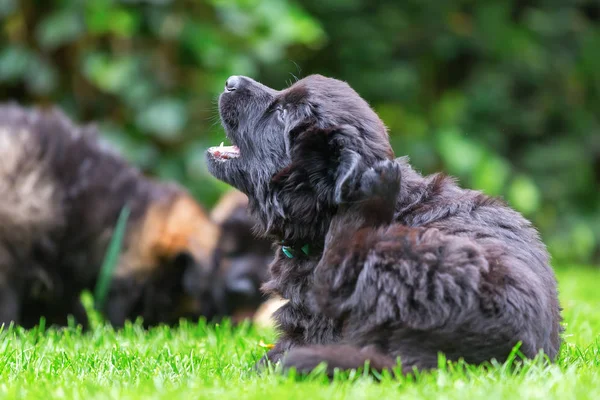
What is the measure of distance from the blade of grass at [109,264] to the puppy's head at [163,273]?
0.20 feet

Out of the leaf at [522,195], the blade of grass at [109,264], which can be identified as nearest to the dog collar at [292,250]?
A: the blade of grass at [109,264]

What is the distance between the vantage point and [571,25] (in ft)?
27.4

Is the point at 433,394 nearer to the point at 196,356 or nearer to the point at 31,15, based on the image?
the point at 196,356

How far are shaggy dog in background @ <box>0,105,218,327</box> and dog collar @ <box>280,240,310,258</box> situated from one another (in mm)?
2155

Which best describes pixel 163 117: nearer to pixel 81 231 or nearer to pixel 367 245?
pixel 81 231

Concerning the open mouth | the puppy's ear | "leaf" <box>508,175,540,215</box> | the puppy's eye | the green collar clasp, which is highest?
the puppy's eye

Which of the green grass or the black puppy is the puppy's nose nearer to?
the black puppy

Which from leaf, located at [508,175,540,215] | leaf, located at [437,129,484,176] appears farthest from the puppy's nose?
leaf, located at [508,175,540,215]

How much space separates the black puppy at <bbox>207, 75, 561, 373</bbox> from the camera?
230 cm

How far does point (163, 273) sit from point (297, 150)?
8.10 ft

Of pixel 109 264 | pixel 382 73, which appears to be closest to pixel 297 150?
pixel 109 264

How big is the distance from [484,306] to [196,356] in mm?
1137

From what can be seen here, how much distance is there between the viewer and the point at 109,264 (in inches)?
184

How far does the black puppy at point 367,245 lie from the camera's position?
2305 millimetres
